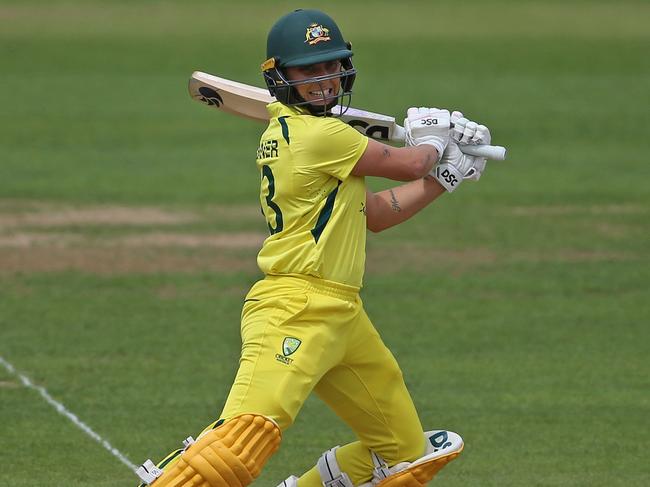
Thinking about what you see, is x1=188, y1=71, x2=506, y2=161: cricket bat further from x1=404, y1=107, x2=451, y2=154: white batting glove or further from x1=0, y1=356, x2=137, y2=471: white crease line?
x1=0, y1=356, x2=137, y2=471: white crease line

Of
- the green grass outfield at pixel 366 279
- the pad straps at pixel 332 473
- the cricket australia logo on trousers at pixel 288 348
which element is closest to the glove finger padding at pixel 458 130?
the cricket australia logo on trousers at pixel 288 348

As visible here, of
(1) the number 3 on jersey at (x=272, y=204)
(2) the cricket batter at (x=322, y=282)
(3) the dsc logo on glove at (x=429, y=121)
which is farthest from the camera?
(3) the dsc logo on glove at (x=429, y=121)

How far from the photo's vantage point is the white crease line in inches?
280

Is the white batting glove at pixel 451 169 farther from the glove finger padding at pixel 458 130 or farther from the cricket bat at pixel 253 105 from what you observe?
the cricket bat at pixel 253 105

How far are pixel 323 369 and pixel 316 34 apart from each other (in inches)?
52.1

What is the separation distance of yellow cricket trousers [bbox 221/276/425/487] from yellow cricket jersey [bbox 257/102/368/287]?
7 centimetres

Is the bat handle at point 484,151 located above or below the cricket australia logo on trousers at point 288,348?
above

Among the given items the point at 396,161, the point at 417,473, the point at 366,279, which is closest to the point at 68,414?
the point at 417,473

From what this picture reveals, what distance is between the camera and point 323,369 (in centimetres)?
525

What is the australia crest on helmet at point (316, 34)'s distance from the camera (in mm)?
5430

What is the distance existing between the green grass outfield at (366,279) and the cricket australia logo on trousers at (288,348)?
177cm

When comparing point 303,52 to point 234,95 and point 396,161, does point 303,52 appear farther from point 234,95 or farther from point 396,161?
point 234,95

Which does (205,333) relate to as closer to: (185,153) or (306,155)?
(306,155)

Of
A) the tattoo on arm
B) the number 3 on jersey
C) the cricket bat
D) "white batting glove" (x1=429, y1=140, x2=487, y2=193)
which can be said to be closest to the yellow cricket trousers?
the number 3 on jersey
